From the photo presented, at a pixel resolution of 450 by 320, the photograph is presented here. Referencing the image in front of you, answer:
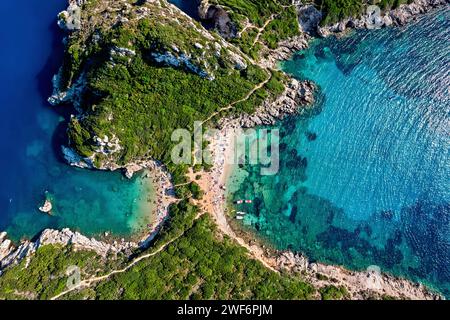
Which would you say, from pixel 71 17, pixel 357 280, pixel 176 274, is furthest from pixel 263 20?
pixel 357 280

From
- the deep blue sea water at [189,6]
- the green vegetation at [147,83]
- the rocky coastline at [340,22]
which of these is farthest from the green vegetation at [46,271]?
the rocky coastline at [340,22]

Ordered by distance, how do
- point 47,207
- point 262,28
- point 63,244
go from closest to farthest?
point 63,244 < point 47,207 < point 262,28

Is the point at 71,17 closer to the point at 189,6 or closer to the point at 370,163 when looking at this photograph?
the point at 189,6

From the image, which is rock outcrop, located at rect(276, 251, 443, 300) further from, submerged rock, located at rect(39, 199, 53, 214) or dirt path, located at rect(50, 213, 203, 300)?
submerged rock, located at rect(39, 199, 53, 214)

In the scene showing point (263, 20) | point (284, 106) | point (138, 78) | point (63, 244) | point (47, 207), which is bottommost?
point (63, 244)

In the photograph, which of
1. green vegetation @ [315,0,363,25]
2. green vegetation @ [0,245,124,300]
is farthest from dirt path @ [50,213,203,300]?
green vegetation @ [315,0,363,25]

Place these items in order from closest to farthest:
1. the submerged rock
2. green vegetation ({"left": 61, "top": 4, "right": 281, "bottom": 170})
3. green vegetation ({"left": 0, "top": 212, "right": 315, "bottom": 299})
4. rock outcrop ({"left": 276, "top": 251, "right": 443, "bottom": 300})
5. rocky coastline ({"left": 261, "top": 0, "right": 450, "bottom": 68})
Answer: green vegetation ({"left": 0, "top": 212, "right": 315, "bottom": 299})
rock outcrop ({"left": 276, "top": 251, "right": 443, "bottom": 300})
green vegetation ({"left": 61, "top": 4, "right": 281, "bottom": 170})
the submerged rock
rocky coastline ({"left": 261, "top": 0, "right": 450, "bottom": 68})
